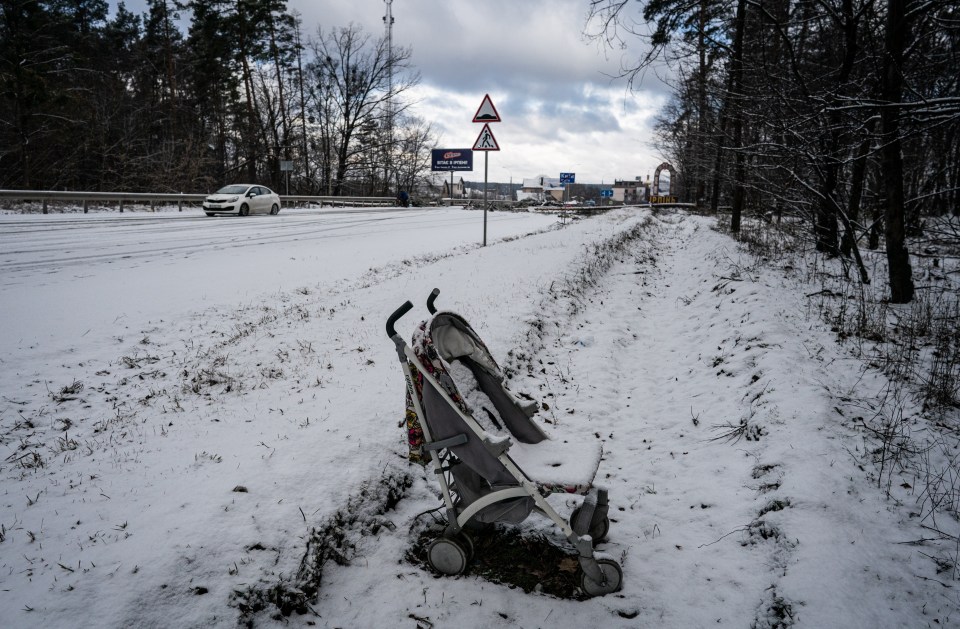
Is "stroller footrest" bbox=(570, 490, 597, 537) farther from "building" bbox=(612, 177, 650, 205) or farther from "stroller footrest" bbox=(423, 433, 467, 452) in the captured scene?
"building" bbox=(612, 177, 650, 205)

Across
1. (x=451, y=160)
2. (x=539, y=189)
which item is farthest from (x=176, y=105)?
(x=539, y=189)

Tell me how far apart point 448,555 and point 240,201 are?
22.4 metres

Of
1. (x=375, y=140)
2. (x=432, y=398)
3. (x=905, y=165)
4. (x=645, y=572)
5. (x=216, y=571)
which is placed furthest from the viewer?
(x=375, y=140)

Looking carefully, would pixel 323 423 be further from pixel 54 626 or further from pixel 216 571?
pixel 54 626

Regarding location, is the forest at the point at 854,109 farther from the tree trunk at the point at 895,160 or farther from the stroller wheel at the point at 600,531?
the stroller wheel at the point at 600,531

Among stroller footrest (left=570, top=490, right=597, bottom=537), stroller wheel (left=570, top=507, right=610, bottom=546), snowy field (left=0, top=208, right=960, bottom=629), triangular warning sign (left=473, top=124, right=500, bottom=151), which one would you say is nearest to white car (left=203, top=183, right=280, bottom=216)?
snowy field (left=0, top=208, right=960, bottom=629)

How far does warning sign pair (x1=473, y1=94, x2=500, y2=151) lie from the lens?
11.7 metres

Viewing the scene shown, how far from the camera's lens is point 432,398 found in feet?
8.63

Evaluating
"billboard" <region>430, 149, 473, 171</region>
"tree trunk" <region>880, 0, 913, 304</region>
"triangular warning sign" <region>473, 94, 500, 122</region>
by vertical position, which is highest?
"billboard" <region>430, 149, 473, 171</region>

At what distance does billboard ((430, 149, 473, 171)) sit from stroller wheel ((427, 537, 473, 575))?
184ft

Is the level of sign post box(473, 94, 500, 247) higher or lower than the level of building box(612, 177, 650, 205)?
lower

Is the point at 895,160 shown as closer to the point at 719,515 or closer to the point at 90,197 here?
the point at 719,515

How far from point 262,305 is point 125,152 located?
2672 centimetres

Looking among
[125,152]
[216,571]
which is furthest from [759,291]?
[125,152]
